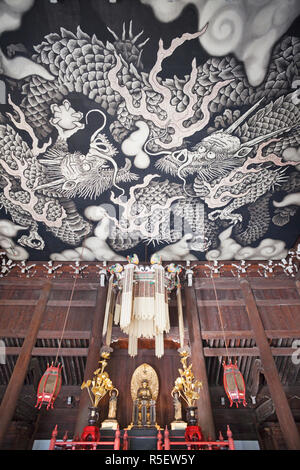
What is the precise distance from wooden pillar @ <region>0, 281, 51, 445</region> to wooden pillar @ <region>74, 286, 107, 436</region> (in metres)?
0.93

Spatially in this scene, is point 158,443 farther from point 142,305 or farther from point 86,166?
point 86,166

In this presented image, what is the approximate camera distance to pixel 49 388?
3.88 meters

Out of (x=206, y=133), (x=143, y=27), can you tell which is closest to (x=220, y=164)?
(x=206, y=133)

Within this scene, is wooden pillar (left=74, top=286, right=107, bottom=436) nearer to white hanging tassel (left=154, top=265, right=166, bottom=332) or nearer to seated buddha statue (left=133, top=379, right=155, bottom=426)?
seated buddha statue (left=133, top=379, right=155, bottom=426)

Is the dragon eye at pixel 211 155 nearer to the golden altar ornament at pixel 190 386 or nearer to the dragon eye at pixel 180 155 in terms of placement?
the dragon eye at pixel 180 155

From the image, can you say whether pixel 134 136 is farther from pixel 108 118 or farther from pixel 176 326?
pixel 176 326

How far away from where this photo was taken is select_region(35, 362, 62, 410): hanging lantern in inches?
150

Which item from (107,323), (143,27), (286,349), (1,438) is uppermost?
(143,27)

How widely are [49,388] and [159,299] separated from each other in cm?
194

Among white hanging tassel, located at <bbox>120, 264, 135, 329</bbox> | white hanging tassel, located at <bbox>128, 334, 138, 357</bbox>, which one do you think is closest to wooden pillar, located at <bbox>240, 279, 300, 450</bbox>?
white hanging tassel, located at <bbox>128, 334, 138, 357</bbox>

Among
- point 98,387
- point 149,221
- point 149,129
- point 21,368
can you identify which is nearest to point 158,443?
point 98,387

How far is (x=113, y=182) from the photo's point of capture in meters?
4.49

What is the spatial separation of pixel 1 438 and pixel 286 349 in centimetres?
427

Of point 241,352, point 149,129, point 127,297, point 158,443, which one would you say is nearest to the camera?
point 158,443
